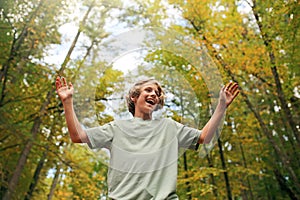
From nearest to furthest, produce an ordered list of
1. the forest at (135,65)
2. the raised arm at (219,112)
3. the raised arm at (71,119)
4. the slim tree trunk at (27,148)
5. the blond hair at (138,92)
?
1. the raised arm at (71,119)
2. the raised arm at (219,112)
3. the blond hair at (138,92)
4. the forest at (135,65)
5. the slim tree trunk at (27,148)

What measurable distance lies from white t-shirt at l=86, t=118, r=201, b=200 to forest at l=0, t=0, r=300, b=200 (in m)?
0.33

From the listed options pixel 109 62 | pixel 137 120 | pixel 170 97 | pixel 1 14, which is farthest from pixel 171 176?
pixel 1 14

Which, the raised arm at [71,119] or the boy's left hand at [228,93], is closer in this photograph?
the raised arm at [71,119]

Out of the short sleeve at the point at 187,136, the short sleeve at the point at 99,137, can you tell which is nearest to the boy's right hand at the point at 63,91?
the short sleeve at the point at 99,137

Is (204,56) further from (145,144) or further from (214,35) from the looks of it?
(214,35)

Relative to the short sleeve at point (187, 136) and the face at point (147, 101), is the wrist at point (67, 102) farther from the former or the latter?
the short sleeve at point (187, 136)

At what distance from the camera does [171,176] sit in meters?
1.71

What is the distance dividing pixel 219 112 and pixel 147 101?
39 centimetres

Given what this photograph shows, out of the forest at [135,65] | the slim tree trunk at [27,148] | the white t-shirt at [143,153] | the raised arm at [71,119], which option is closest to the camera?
the white t-shirt at [143,153]

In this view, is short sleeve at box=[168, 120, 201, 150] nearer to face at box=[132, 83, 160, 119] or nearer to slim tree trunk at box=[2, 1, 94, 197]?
face at box=[132, 83, 160, 119]

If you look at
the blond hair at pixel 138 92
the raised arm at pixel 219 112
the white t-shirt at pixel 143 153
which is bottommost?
the white t-shirt at pixel 143 153

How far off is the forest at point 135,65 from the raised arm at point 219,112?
0.99ft

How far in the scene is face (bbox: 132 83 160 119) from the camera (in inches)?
77.0

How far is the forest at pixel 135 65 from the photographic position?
2.61m
